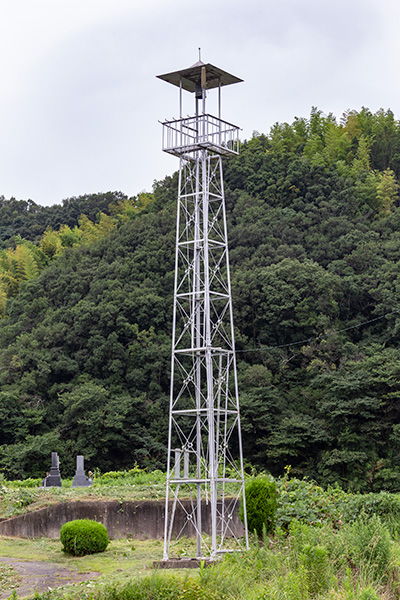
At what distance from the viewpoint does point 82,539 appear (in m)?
12.4

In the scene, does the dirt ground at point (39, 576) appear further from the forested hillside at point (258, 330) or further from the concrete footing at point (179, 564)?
the forested hillside at point (258, 330)

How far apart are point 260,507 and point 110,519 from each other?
154 inches

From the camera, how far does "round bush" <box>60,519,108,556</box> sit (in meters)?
12.4

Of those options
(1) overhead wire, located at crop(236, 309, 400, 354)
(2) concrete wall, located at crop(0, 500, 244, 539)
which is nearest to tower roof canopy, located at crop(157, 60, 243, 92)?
(2) concrete wall, located at crop(0, 500, 244, 539)

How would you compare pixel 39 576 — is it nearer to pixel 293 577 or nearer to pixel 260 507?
pixel 260 507

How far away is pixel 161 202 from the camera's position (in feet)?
160

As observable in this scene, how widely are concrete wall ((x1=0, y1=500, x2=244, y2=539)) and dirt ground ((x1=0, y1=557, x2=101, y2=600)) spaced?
3.29 meters

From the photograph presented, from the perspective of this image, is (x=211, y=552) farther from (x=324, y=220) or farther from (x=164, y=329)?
(x=324, y=220)

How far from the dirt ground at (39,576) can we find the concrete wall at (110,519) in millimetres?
3294

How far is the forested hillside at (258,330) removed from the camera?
31078 millimetres

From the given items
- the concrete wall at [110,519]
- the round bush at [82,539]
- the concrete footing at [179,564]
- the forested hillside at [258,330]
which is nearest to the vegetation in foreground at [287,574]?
the concrete footing at [179,564]

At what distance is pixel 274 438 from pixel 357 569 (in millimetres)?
22832

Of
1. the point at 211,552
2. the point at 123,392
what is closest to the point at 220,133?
the point at 211,552

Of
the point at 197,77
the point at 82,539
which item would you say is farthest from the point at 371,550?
the point at 197,77
